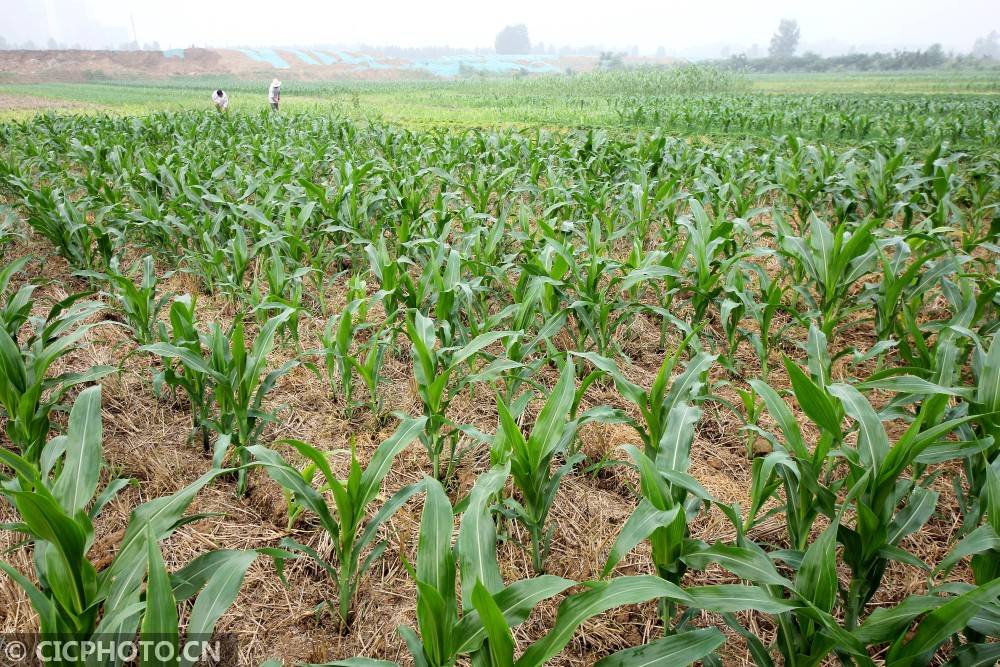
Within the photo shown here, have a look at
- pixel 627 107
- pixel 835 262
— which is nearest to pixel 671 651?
pixel 835 262

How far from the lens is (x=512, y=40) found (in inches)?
4621

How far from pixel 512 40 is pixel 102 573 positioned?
134 m

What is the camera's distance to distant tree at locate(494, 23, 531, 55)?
117375 mm

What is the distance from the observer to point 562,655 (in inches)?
56.3

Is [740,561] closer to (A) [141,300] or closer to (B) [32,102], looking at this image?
(A) [141,300]

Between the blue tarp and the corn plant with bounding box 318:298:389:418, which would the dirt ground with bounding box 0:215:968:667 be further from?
the blue tarp

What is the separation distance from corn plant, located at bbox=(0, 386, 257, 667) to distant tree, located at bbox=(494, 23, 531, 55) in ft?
434

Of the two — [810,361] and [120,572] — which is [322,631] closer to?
[120,572]

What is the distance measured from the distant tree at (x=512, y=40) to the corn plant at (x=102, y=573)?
434 ft

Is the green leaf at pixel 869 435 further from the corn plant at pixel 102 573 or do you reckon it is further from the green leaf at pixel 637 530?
the corn plant at pixel 102 573

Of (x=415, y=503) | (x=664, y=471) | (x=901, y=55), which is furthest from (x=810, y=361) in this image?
(x=901, y=55)

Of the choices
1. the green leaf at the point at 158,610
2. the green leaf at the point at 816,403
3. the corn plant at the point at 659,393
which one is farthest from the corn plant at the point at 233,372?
the green leaf at the point at 816,403

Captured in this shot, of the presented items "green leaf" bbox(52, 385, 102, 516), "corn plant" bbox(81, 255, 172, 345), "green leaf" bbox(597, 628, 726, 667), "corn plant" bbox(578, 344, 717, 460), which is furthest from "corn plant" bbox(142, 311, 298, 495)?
"green leaf" bbox(597, 628, 726, 667)

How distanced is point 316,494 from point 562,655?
0.80 metres
